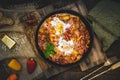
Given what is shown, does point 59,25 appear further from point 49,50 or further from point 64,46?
point 49,50

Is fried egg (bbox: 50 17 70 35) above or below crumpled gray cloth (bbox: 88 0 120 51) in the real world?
above

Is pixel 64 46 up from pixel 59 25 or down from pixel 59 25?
down

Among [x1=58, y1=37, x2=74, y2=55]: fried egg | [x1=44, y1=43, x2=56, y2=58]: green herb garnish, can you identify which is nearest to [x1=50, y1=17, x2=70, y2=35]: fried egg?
[x1=58, y1=37, x2=74, y2=55]: fried egg

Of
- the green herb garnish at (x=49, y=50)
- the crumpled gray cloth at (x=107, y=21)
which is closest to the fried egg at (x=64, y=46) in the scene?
the green herb garnish at (x=49, y=50)

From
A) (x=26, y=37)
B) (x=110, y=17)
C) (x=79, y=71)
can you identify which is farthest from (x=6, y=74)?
(x=110, y=17)

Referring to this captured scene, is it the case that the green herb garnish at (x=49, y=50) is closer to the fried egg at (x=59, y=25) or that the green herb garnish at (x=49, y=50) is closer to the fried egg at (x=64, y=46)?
the fried egg at (x=64, y=46)

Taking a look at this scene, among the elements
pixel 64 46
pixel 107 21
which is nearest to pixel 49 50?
pixel 64 46

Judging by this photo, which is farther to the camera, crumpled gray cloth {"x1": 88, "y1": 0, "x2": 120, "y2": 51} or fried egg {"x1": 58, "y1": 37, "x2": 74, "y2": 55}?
crumpled gray cloth {"x1": 88, "y1": 0, "x2": 120, "y2": 51}

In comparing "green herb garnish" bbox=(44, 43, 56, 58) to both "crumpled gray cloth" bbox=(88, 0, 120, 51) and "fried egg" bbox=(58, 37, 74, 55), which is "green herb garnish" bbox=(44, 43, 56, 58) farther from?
"crumpled gray cloth" bbox=(88, 0, 120, 51)

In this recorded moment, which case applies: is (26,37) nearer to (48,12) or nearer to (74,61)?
(48,12)
